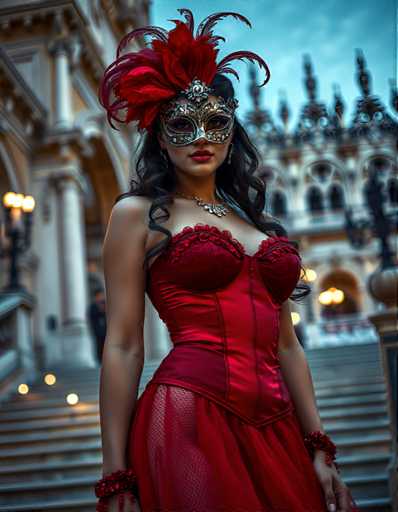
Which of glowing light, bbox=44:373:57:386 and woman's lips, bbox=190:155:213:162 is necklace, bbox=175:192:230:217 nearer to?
woman's lips, bbox=190:155:213:162

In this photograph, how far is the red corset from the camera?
1833 millimetres

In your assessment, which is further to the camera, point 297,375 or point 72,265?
point 72,265

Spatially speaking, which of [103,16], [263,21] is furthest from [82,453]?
[103,16]

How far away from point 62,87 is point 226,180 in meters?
12.5

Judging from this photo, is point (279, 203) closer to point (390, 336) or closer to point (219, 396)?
point (390, 336)

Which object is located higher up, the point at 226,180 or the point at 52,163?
the point at 52,163

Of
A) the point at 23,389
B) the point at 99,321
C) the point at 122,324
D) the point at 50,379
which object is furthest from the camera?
the point at 99,321

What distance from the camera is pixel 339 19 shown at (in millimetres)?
4277

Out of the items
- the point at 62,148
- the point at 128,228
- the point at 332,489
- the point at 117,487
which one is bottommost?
the point at 332,489

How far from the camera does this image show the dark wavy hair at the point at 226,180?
2.09 meters

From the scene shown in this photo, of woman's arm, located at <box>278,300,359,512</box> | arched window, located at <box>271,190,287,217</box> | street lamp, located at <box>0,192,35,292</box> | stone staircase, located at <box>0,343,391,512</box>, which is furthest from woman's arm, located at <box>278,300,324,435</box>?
arched window, located at <box>271,190,287,217</box>

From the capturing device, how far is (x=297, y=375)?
6.93 ft

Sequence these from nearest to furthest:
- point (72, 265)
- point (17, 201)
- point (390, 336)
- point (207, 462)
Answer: point (207, 462) < point (390, 336) < point (17, 201) < point (72, 265)

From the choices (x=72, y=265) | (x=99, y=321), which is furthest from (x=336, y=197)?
(x=99, y=321)
